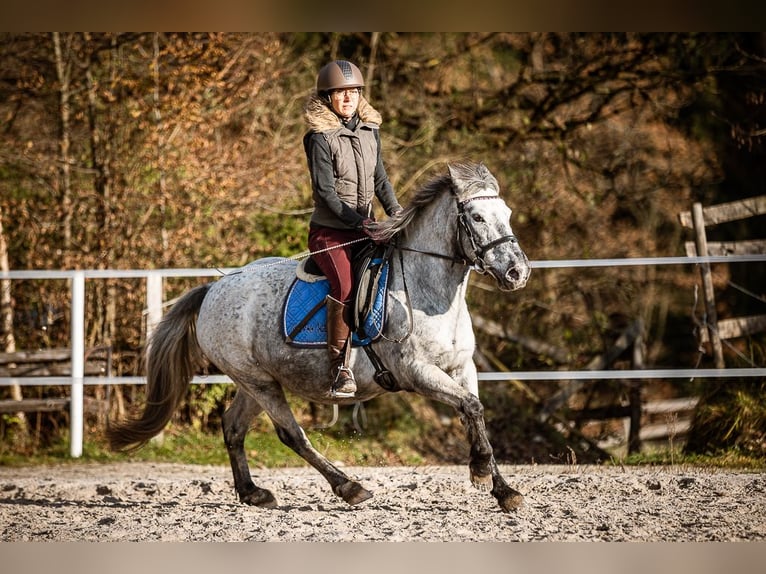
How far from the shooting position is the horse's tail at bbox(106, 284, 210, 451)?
19.2 ft

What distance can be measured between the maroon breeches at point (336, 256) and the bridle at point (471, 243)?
0.48 meters

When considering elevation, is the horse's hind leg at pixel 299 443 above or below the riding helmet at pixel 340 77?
below

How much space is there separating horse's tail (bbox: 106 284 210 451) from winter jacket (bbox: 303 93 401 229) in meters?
1.34

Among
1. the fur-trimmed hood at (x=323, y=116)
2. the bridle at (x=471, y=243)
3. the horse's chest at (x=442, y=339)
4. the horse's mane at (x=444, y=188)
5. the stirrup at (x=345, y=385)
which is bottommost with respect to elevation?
the stirrup at (x=345, y=385)

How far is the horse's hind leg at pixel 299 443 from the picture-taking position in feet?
17.0

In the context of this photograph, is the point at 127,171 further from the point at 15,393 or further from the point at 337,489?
the point at 337,489

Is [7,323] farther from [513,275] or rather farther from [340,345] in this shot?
[513,275]

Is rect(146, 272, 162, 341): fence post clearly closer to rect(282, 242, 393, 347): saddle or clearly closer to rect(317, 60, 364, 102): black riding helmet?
rect(282, 242, 393, 347): saddle

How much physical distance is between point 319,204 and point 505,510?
1.95 m

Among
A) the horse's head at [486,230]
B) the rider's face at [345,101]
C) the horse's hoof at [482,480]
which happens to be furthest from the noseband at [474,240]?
the horse's hoof at [482,480]

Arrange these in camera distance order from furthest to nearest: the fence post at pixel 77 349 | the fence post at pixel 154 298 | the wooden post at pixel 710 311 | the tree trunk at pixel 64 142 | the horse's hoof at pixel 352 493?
the tree trunk at pixel 64 142, the fence post at pixel 154 298, the fence post at pixel 77 349, the wooden post at pixel 710 311, the horse's hoof at pixel 352 493

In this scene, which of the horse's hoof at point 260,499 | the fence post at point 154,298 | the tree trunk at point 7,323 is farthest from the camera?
the tree trunk at point 7,323

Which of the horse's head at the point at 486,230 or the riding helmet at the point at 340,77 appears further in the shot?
the riding helmet at the point at 340,77

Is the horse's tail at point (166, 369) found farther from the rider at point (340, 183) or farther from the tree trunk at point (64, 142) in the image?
the tree trunk at point (64, 142)
